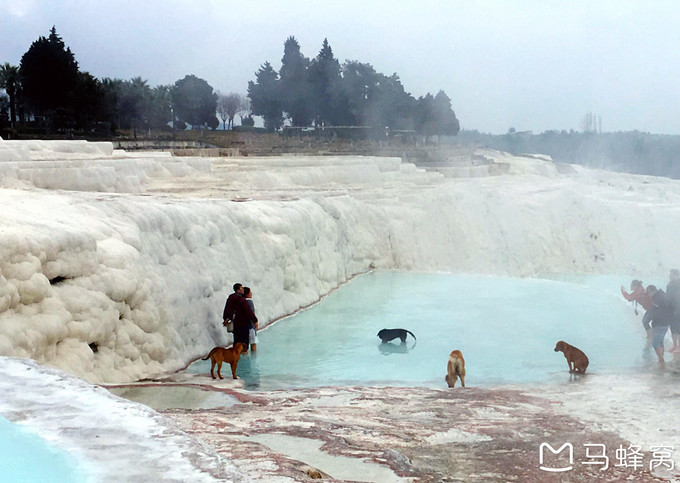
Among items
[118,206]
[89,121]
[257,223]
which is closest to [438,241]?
[257,223]

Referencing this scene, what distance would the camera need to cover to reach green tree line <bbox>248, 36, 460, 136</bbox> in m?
55.2

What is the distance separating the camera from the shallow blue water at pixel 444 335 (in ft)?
28.9

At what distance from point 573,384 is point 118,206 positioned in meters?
5.75

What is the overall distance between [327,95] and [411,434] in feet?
168

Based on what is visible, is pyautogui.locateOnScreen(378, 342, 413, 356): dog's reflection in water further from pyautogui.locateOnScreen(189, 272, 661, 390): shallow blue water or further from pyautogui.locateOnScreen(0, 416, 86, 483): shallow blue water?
pyautogui.locateOnScreen(0, 416, 86, 483): shallow blue water

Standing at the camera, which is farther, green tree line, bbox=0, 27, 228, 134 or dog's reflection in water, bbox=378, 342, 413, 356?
green tree line, bbox=0, 27, 228, 134

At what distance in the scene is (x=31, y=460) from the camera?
329 cm

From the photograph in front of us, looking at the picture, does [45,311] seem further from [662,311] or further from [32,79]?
[32,79]

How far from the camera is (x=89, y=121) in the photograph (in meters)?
35.7

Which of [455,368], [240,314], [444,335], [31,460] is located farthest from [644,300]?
[31,460]

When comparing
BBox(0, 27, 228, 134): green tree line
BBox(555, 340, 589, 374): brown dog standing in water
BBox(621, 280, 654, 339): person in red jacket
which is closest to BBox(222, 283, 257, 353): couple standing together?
BBox(555, 340, 589, 374): brown dog standing in water

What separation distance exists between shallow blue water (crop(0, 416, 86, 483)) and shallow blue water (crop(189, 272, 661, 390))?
4.66m
